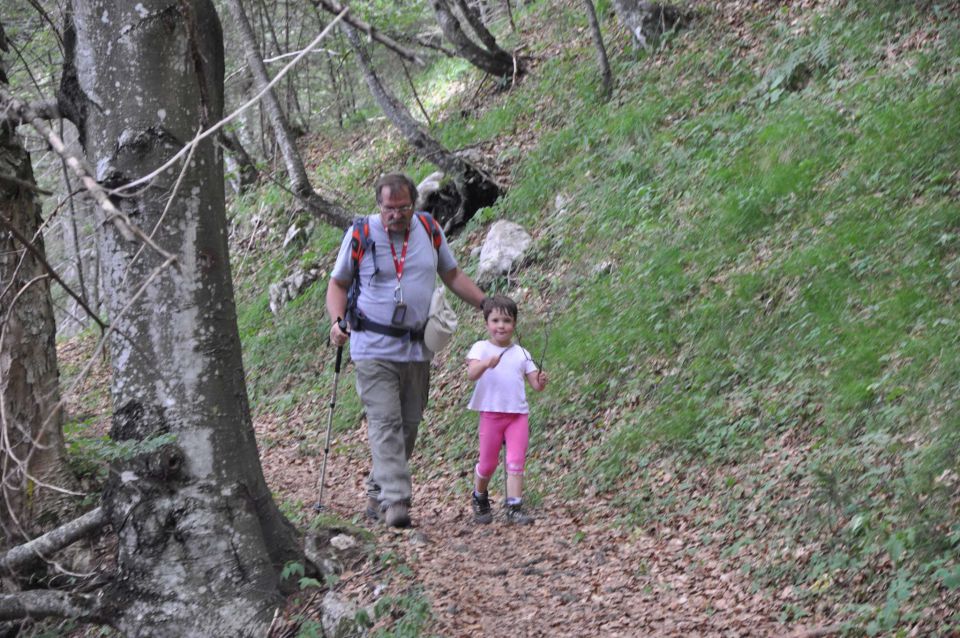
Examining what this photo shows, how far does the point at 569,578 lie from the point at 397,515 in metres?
1.36

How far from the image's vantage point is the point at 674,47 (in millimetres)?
12648

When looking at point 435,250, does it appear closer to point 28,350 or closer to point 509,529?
point 509,529

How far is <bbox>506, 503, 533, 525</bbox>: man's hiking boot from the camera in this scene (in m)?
6.47

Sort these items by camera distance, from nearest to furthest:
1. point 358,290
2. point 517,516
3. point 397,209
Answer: point 397,209 < point 358,290 < point 517,516

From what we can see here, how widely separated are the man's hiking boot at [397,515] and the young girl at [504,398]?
0.68 meters

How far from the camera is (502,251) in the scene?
36.4ft

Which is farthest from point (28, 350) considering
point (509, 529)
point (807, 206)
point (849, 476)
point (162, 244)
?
point (807, 206)

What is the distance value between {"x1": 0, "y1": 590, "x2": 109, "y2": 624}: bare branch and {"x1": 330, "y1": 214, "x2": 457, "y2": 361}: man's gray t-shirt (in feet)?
7.78

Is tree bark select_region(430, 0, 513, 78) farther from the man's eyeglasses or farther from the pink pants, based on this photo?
the pink pants

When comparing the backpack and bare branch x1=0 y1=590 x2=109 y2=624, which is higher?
the backpack

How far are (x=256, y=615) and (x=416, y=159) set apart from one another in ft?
39.4

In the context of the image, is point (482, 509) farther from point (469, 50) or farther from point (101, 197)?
point (469, 50)

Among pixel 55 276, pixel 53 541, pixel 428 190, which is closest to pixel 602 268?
pixel 428 190

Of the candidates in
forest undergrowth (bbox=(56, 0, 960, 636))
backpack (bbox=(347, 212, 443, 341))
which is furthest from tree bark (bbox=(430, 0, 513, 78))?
backpack (bbox=(347, 212, 443, 341))
